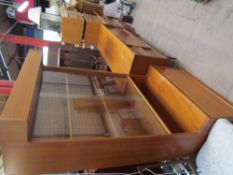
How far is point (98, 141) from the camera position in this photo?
2.58 ft

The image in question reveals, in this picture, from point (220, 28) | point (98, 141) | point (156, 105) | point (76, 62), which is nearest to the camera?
point (98, 141)

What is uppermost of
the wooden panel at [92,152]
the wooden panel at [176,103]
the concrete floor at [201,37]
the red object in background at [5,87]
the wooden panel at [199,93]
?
the concrete floor at [201,37]

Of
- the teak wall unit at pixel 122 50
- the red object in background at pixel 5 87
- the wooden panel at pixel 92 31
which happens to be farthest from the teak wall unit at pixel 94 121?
the wooden panel at pixel 92 31

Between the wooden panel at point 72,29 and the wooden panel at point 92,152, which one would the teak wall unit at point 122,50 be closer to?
the wooden panel at point 72,29

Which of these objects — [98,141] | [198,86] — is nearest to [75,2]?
[198,86]

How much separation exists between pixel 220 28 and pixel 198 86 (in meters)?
0.43

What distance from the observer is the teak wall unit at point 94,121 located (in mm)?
726

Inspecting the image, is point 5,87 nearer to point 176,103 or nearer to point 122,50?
point 122,50

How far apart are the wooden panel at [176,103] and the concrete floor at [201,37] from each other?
30 centimetres

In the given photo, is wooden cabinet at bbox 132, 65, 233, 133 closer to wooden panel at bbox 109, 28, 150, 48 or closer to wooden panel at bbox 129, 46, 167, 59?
wooden panel at bbox 129, 46, 167, 59

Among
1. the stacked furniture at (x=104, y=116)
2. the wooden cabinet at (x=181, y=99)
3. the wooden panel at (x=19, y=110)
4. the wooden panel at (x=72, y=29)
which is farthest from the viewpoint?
the wooden panel at (x=72, y=29)

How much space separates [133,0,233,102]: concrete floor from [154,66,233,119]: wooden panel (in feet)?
0.19

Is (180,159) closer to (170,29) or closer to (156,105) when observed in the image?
(156,105)

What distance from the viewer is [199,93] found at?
3.86 ft
